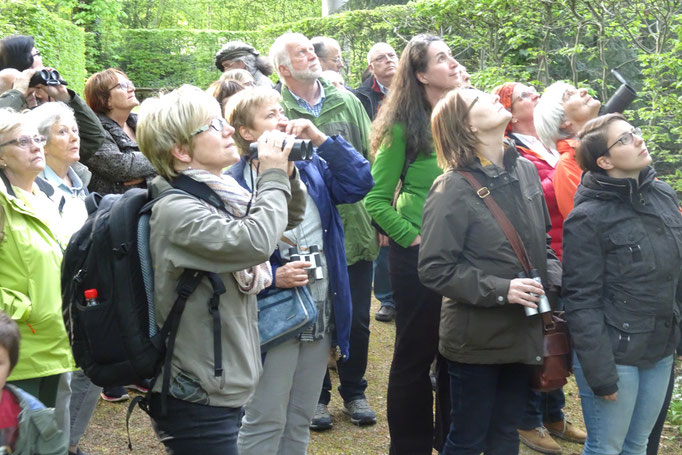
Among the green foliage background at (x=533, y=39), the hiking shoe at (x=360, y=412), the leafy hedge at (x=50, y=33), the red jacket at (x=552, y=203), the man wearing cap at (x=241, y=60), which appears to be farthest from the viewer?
the leafy hedge at (x=50, y=33)

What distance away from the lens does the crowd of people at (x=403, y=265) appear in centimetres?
270

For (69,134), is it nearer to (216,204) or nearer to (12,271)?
(12,271)

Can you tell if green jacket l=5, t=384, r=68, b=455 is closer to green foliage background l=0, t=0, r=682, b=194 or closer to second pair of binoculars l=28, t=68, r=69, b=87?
second pair of binoculars l=28, t=68, r=69, b=87

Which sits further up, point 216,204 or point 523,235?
point 216,204

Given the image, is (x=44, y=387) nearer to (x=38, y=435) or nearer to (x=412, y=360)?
(x=38, y=435)

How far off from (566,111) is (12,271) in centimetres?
320

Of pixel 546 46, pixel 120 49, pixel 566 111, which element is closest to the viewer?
pixel 566 111

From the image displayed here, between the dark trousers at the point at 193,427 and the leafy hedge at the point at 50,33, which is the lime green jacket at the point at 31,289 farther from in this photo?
the leafy hedge at the point at 50,33

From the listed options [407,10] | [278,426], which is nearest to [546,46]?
[407,10]

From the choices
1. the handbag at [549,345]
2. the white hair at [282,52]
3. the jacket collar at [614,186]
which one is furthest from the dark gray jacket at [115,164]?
the jacket collar at [614,186]

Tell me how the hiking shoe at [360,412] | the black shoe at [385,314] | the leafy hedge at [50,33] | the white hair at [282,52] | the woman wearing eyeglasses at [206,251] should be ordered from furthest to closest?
the leafy hedge at [50,33]
the black shoe at [385,314]
the hiking shoe at [360,412]
the white hair at [282,52]
the woman wearing eyeglasses at [206,251]

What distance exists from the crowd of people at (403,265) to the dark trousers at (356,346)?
0.79 m

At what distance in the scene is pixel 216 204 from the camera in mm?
2703

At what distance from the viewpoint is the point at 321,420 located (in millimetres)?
4766
